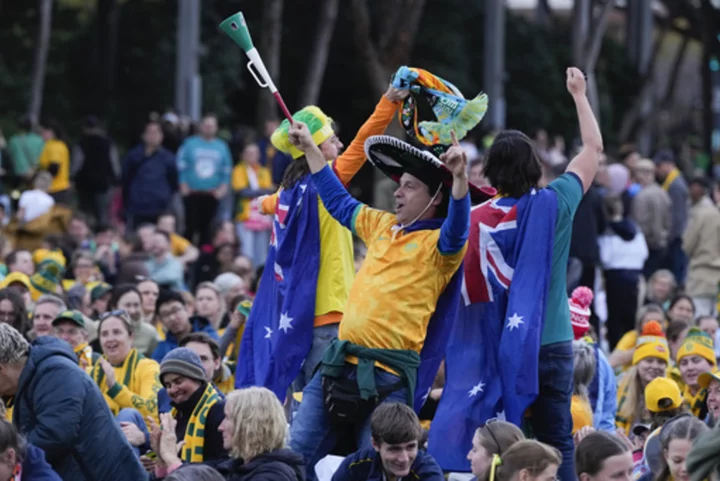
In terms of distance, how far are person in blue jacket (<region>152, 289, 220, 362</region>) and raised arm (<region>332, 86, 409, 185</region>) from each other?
3617 mm

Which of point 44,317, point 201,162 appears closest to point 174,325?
point 44,317

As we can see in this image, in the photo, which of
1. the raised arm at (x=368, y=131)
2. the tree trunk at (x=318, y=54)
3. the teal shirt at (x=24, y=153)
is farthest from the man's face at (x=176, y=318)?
the tree trunk at (x=318, y=54)

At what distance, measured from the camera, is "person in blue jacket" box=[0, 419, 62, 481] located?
23.5 ft

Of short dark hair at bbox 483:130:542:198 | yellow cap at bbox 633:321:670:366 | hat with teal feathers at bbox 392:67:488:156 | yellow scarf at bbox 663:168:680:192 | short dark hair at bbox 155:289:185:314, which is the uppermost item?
hat with teal feathers at bbox 392:67:488:156

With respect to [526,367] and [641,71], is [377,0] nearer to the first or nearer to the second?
[641,71]

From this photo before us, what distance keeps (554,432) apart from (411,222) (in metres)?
1.25

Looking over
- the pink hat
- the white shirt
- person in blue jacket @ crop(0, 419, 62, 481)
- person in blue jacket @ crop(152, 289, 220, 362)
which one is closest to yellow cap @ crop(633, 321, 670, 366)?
the pink hat

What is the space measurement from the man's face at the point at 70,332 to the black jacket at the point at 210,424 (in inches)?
88.1

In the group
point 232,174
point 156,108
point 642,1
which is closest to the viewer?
point 232,174

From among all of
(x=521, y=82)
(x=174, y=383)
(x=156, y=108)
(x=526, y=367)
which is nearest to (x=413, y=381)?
(x=526, y=367)

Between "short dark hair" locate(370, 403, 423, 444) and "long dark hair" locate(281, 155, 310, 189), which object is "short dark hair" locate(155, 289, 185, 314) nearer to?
"long dark hair" locate(281, 155, 310, 189)

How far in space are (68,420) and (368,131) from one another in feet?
7.08

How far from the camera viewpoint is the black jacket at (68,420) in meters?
8.10

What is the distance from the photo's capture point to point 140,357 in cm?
1134
